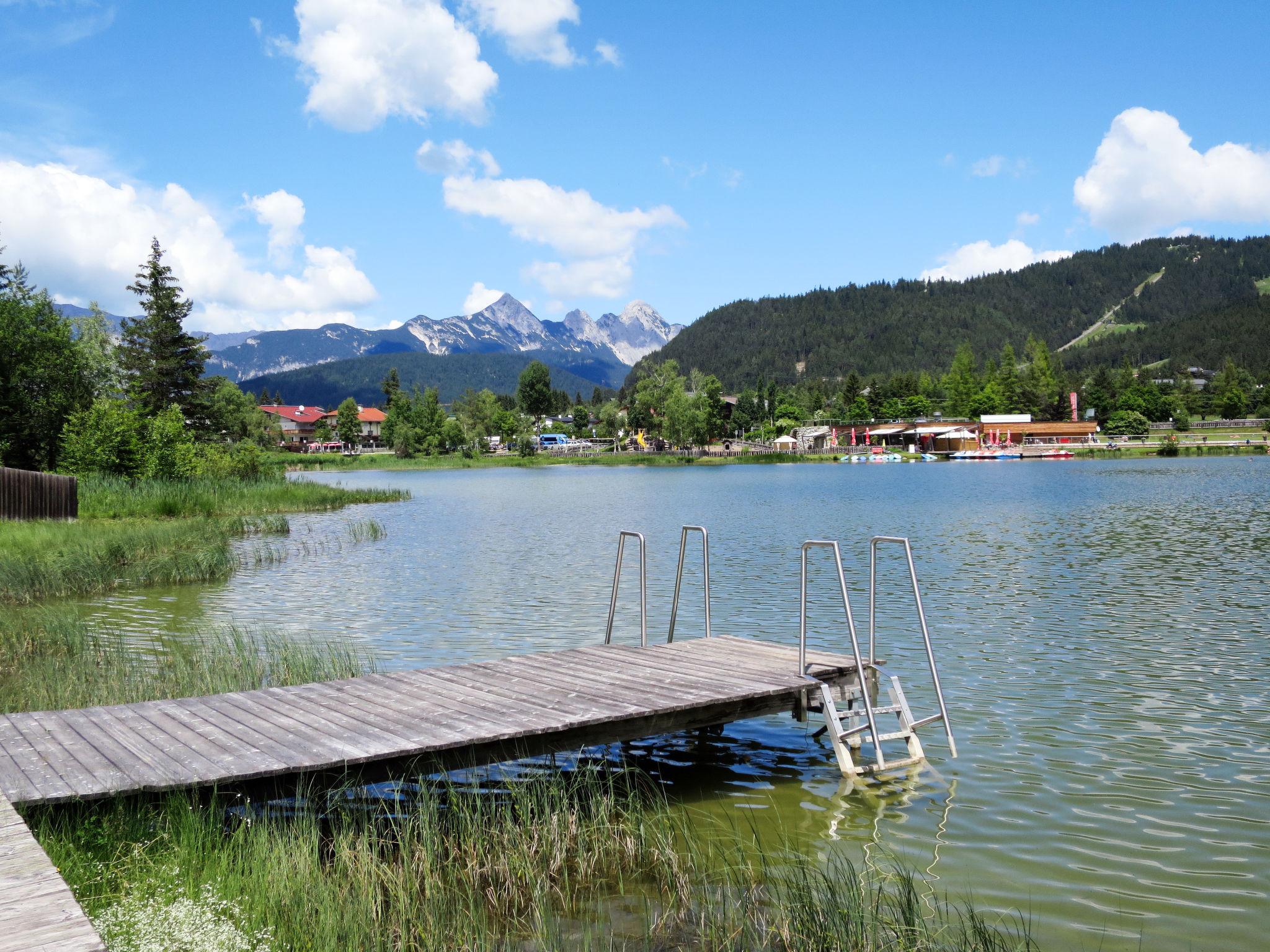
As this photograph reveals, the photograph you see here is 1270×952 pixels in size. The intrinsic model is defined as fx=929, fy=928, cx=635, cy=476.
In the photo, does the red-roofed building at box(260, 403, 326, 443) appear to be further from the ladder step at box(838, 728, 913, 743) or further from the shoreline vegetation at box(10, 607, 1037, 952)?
the shoreline vegetation at box(10, 607, 1037, 952)

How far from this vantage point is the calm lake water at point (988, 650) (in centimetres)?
662

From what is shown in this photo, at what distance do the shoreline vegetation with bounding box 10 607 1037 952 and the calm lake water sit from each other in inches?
34.1

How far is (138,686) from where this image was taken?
9.73 meters

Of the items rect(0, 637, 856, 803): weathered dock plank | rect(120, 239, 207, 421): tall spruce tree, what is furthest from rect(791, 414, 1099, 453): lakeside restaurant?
rect(0, 637, 856, 803): weathered dock plank

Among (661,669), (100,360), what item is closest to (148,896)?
(661,669)

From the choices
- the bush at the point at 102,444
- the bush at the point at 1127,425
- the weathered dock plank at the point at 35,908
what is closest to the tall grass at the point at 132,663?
the weathered dock plank at the point at 35,908

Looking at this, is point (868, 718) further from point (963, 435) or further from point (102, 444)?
point (963, 435)

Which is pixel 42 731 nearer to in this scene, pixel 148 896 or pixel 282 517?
pixel 148 896

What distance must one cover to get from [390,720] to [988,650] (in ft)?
30.0

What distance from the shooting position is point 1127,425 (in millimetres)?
134375

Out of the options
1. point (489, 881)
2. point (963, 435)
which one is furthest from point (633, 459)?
point (489, 881)

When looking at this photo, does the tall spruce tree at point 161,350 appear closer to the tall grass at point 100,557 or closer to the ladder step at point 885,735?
the tall grass at point 100,557

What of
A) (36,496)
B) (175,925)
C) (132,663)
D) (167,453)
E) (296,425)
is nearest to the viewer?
(175,925)

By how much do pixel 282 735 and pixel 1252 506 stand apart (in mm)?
39199
